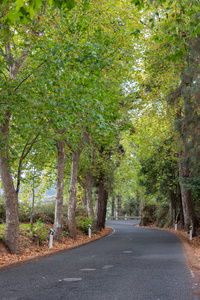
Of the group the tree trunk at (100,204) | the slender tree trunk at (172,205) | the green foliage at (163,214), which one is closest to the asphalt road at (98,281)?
the tree trunk at (100,204)

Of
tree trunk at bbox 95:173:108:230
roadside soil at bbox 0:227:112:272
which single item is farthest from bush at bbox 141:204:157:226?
roadside soil at bbox 0:227:112:272

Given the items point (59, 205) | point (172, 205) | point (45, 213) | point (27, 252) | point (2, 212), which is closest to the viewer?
point (27, 252)

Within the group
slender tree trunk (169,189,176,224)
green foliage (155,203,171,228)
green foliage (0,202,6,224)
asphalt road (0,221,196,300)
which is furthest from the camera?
green foliage (155,203,171,228)

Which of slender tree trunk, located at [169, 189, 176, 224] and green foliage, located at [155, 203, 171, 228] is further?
green foliage, located at [155, 203, 171, 228]

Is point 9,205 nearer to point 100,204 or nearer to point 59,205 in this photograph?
point 59,205

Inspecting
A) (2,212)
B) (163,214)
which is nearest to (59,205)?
(2,212)

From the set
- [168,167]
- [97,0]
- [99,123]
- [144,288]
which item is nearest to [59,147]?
[99,123]

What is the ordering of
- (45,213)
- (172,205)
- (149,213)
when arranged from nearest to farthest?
(45,213), (172,205), (149,213)

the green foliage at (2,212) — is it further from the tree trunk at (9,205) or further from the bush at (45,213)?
the tree trunk at (9,205)

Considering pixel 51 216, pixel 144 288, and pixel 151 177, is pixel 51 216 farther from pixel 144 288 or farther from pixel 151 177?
pixel 144 288

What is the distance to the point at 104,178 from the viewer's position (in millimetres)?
25469

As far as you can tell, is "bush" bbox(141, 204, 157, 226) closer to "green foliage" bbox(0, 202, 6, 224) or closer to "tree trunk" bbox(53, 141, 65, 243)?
"green foliage" bbox(0, 202, 6, 224)

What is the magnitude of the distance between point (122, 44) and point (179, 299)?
47.1ft

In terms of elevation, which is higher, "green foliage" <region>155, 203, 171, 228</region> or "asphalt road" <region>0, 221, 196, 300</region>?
"green foliage" <region>155, 203, 171, 228</region>
